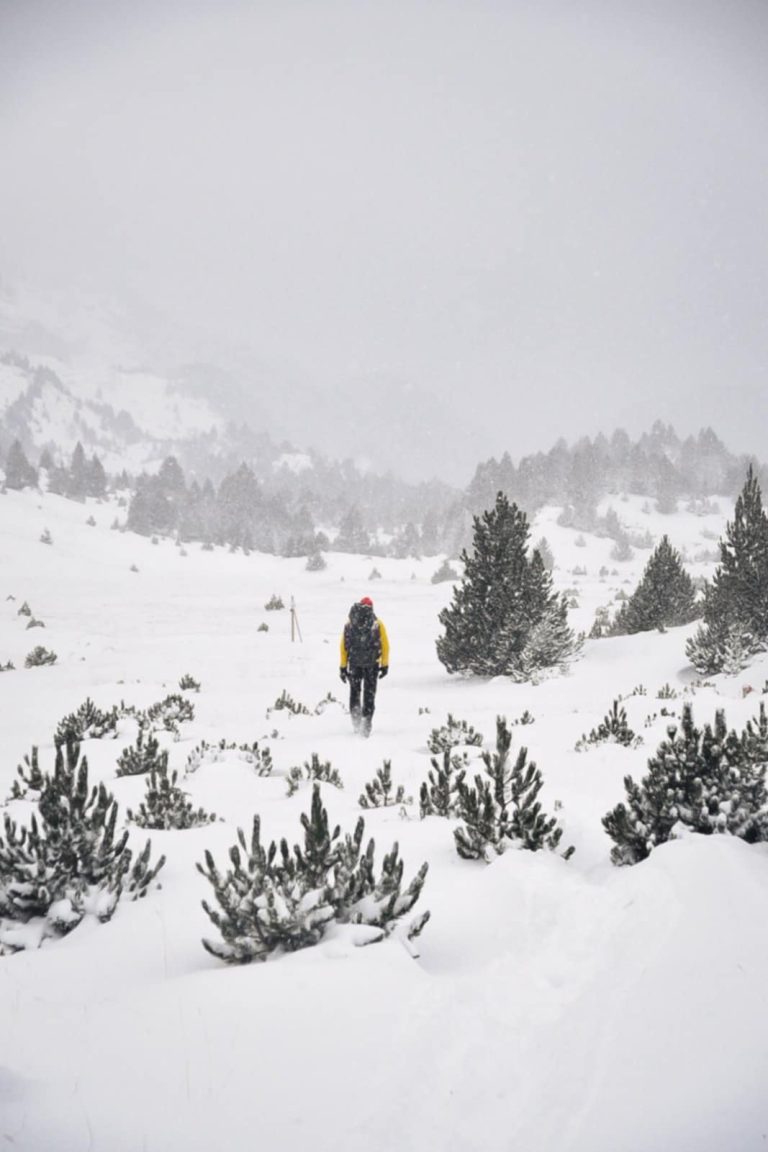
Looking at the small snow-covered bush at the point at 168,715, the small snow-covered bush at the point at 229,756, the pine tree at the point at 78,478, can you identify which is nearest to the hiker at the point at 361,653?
the small snow-covered bush at the point at 229,756

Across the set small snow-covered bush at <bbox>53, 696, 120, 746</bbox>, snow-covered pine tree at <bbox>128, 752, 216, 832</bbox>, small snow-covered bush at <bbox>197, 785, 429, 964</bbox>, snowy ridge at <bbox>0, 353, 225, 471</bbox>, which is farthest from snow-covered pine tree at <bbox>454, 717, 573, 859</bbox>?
snowy ridge at <bbox>0, 353, 225, 471</bbox>

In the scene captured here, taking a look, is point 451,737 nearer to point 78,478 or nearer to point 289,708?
point 289,708

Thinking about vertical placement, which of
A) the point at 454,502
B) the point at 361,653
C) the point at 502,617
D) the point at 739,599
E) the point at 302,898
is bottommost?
the point at 302,898

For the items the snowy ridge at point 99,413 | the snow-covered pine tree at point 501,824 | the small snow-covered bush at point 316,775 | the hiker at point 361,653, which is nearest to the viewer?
the snow-covered pine tree at point 501,824

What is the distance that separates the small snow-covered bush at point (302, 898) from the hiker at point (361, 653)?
5758 mm

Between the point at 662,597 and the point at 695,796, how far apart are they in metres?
14.6

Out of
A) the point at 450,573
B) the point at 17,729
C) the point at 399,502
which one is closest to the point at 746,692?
the point at 17,729

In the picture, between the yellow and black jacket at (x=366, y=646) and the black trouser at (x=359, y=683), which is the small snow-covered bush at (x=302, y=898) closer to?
the black trouser at (x=359, y=683)

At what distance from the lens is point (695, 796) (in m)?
3.09

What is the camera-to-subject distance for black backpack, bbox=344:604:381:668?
8.40 meters

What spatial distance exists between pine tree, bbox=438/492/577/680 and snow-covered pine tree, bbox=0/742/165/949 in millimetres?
10276

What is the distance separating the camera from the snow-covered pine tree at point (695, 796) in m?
3.01

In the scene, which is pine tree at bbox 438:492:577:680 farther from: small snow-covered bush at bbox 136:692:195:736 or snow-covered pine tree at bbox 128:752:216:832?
snow-covered pine tree at bbox 128:752:216:832

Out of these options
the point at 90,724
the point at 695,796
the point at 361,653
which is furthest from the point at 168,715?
the point at 695,796
